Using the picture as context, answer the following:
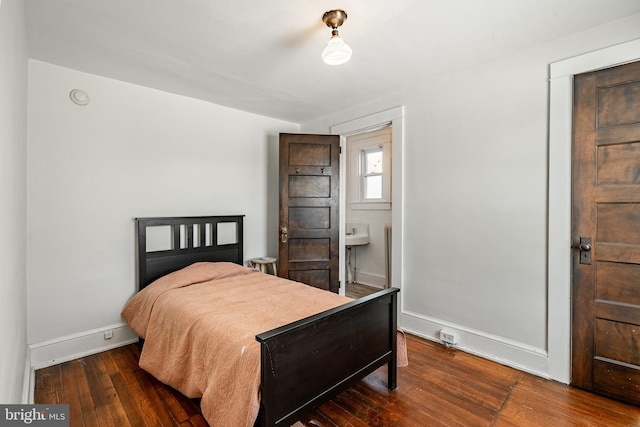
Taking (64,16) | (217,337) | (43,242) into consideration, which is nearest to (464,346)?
(217,337)

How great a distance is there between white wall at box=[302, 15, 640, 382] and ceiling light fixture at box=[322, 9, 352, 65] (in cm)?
143

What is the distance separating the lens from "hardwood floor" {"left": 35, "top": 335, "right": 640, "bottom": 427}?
1.82 metres

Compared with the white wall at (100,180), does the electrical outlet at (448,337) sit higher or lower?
lower

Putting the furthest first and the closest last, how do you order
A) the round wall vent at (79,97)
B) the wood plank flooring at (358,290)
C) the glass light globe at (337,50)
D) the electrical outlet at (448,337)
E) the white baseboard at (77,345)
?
the wood plank flooring at (358,290) < the electrical outlet at (448,337) < the round wall vent at (79,97) < the white baseboard at (77,345) < the glass light globe at (337,50)

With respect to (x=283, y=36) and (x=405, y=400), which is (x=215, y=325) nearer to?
(x=405, y=400)

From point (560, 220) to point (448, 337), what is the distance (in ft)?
4.49

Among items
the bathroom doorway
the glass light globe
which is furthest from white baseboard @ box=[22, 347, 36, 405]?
the bathroom doorway

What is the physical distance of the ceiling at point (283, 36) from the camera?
5.91 feet

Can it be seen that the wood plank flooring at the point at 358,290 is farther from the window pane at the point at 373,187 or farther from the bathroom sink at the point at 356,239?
the window pane at the point at 373,187

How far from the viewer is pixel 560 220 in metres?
2.19

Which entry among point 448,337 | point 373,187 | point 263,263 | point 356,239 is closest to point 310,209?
point 263,263

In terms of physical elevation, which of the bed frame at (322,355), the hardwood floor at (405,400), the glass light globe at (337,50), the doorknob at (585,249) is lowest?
the hardwood floor at (405,400)

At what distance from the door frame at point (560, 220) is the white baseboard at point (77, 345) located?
12.0 ft

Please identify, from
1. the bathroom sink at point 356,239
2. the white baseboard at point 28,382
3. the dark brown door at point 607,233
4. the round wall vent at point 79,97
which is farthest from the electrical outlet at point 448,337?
the round wall vent at point 79,97
